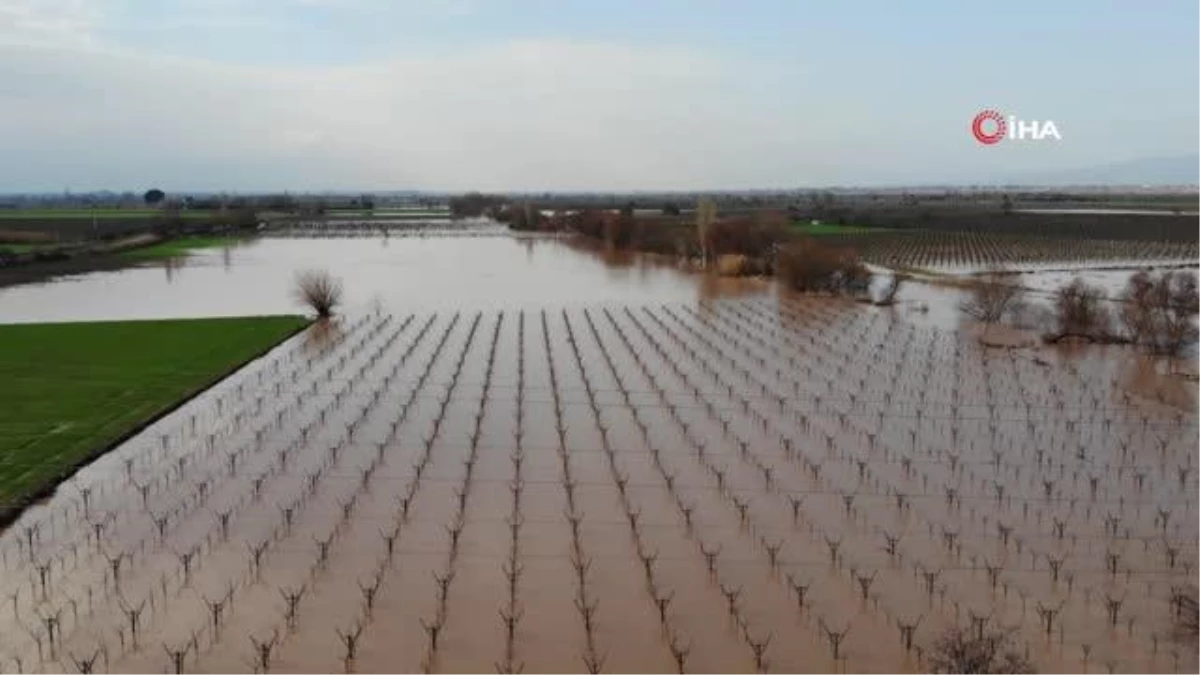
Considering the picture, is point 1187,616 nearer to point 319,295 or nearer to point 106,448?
point 106,448

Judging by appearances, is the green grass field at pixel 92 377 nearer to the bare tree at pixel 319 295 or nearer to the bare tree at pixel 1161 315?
the bare tree at pixel 319 295

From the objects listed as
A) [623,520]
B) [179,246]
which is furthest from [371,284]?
[623,520]

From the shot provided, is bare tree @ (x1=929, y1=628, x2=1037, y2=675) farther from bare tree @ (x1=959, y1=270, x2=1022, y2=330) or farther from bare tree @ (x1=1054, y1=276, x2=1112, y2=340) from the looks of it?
bare tree @ (x1=959, y1=270, x2=1022, y2=330)

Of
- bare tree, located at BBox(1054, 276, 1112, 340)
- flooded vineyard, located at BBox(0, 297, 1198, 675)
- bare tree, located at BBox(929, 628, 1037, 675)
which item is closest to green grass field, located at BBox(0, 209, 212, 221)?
bare tree, located at BBox(1054, 276, 1112, 340)

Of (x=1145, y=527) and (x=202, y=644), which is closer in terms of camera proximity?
(x=202, y=644)

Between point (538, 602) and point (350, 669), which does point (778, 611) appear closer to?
point (538, 602)

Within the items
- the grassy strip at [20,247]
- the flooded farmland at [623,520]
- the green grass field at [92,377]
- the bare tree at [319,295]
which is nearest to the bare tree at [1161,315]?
the flooded farmland at [623,520]

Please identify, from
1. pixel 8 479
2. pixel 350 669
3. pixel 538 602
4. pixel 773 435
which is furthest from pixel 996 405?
pixel 8 479

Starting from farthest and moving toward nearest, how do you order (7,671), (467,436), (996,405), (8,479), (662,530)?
(996,405) < (467,436) < (8,479) < (662,530) < (7,671)
